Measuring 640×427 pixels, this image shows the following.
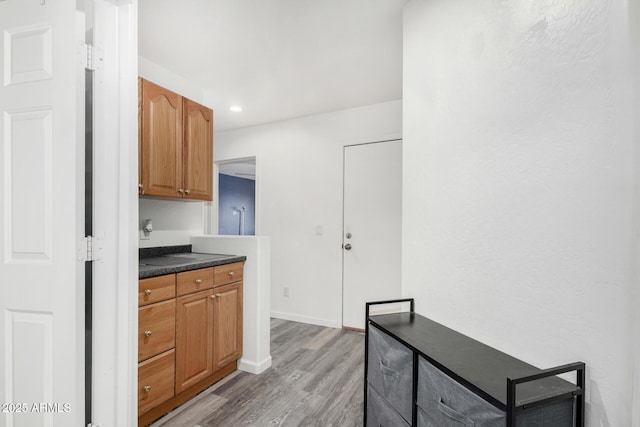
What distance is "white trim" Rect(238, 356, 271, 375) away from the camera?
Answer: 2.32 m

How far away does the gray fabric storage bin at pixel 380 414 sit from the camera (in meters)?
1.30

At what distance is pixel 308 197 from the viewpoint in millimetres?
3553

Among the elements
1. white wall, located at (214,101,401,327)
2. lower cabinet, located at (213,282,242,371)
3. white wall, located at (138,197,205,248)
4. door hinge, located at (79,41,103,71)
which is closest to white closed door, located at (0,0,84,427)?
door hinge, located at (79,41,103,71)

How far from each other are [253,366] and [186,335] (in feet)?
2.19

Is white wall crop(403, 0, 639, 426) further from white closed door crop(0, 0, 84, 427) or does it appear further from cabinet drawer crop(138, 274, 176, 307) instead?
white closed door crop(0, 0, 84, 427)

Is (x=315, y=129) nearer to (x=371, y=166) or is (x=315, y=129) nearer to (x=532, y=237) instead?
(x=371, y=166)

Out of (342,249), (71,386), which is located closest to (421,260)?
(71,386)

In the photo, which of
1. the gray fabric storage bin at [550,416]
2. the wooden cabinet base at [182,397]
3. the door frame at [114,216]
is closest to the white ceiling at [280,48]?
the door frame at [114,216]

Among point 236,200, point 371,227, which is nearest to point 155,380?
point 371,227

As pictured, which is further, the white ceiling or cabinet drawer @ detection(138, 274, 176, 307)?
the white ceiling

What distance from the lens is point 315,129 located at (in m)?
3.53

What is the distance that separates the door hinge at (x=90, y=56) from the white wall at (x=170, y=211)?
1.25m

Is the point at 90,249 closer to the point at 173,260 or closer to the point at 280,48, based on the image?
the point at 173,260

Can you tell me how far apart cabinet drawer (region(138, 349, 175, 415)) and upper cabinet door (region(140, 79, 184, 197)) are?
3.40 feet
